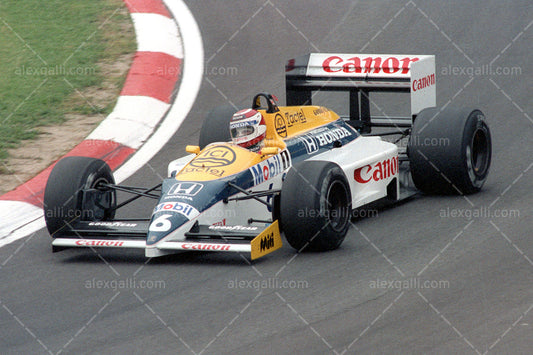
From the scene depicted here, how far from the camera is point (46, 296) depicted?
6.86 metres

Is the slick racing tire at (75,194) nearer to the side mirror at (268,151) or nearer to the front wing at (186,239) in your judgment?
the front wing at (186,239)

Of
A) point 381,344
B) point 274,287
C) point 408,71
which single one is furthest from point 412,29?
point 381,344

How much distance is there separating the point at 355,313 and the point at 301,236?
1.38 metres

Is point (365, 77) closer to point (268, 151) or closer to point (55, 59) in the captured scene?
point (268, 151)

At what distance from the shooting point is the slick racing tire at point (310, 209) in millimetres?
Result: 7402

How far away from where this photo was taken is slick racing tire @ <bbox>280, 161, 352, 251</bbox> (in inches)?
291

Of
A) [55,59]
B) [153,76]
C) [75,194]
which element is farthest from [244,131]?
[55,59]

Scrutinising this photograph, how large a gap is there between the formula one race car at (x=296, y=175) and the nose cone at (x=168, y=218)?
0.01 m

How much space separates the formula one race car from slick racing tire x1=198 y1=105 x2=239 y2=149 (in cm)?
1

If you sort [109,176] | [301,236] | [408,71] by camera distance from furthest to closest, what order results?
[408,71] → [109,176] → [301,236]

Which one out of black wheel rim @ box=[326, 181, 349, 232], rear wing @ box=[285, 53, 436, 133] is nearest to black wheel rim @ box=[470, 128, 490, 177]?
rear wing @ box=[285, 53, 436, 133]

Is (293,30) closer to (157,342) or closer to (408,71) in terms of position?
(408,71)

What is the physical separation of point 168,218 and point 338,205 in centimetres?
149

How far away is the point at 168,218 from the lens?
7.45m
